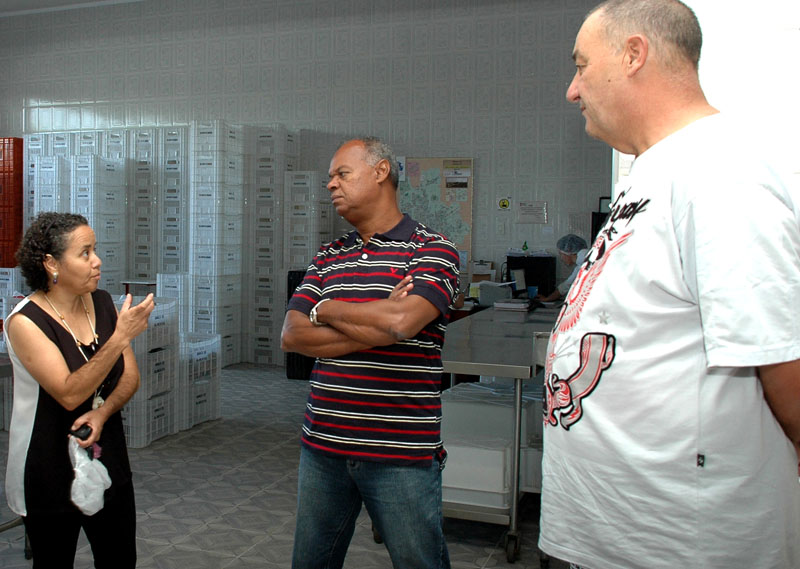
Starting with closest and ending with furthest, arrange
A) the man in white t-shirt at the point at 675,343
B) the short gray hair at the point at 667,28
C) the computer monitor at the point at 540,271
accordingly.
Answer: the man in white t-shirt at the point at 675,343, the short gray hair at the point at 667,28, the computer monitor at the point at 540,271

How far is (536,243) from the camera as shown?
872cm

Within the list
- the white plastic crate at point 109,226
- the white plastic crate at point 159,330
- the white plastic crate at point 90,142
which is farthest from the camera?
the white plastic crate at point 90,142

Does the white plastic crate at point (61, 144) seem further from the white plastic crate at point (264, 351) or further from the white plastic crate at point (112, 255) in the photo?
the white plastic crate at point (264, 351)

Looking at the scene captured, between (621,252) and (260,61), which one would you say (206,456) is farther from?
(260,61)

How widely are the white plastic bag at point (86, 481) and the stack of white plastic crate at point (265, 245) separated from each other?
6.66 meters

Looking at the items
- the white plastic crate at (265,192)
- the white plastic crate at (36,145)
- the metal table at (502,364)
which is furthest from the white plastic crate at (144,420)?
the white plastic crate at (36,145)

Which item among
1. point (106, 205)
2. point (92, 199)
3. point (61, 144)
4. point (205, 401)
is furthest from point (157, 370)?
point (61, 144)

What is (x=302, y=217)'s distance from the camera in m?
8.70

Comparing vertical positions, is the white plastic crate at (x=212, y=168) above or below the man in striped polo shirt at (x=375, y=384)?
above

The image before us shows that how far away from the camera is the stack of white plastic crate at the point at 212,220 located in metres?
8.40

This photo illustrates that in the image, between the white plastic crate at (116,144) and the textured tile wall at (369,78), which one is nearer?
the textured tile wall at (369,78)

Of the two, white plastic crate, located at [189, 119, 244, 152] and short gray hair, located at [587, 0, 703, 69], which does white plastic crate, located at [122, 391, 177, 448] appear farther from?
short gray hair, located at [587, 0, 703, 69]

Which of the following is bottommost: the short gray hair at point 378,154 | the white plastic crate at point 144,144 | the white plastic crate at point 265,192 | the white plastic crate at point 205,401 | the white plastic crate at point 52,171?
the white plastic crate at point 205,401

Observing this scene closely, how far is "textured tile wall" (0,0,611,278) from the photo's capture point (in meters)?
8.63
